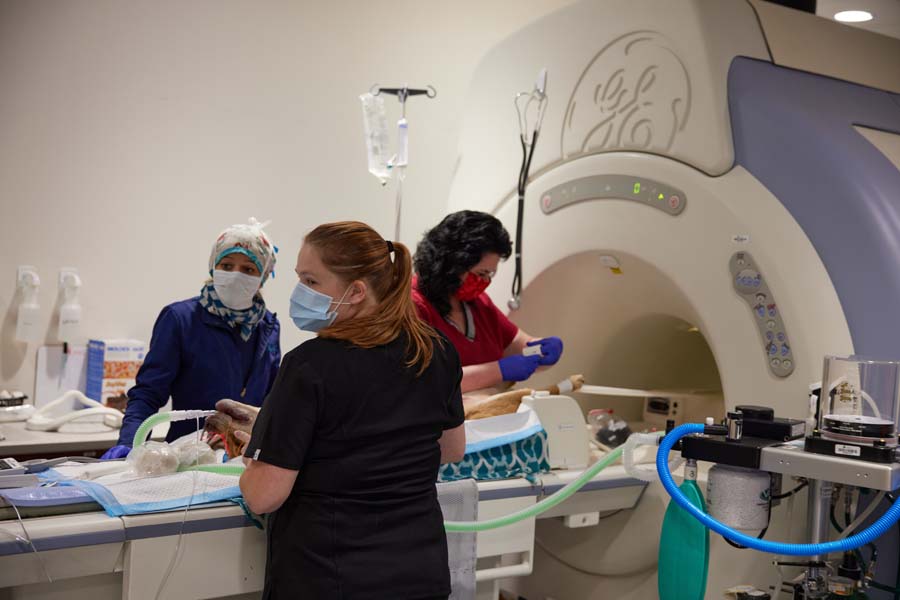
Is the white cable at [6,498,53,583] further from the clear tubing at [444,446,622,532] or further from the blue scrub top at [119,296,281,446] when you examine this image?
the clear tubing at [444,446,622,532]

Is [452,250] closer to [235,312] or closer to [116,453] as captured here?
[235,312]

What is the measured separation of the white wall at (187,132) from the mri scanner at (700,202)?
311mm

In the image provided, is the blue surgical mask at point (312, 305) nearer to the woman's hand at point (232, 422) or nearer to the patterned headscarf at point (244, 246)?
the woman's hand at point (232, 422)

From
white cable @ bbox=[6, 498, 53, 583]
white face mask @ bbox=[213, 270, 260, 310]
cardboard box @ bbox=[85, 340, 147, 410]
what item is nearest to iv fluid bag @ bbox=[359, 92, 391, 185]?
white face mask @ bbox=[213, 270, 260, 310]

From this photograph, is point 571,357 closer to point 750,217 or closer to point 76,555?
point 750,217

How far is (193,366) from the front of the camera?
228 cm

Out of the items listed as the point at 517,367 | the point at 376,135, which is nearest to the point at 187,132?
the point at 376,135

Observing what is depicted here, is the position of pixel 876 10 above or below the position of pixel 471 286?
above

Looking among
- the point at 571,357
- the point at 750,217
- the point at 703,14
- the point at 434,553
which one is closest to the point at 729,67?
the point at 703,14

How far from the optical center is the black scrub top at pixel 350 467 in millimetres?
1456

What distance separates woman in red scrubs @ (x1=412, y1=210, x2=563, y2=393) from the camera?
2555 millimetres

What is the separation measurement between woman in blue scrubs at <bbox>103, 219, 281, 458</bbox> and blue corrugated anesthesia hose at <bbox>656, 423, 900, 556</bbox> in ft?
3.69

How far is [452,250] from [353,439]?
1135 millimetres

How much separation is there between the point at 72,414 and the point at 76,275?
568mm
